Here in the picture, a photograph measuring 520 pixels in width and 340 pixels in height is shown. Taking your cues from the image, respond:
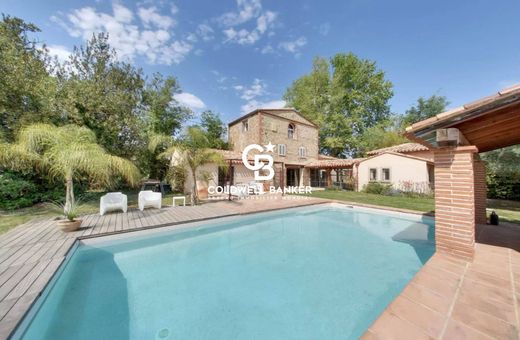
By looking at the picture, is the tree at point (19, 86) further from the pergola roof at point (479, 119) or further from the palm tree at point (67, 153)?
the pergola roof at point (479, 119)

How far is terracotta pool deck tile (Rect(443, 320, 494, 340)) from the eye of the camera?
7.16ft

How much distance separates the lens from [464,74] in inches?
689

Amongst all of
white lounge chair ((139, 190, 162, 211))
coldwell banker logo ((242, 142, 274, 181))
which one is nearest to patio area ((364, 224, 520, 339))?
white lounge chair ((139, 190, 162, 211))

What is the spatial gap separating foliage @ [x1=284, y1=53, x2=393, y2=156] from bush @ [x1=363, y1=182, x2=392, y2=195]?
13747 millimetres

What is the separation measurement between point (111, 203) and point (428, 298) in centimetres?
1201

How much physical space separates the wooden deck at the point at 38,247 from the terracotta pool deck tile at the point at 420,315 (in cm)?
513

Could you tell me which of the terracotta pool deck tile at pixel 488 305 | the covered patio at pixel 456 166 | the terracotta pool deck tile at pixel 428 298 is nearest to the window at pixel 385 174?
the covered patio at pixel 456 166

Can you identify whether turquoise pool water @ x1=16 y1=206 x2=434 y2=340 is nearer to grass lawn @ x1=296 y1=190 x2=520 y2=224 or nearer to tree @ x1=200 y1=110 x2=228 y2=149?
grass lawn @ x1=296 y1=190 x2=520 y2=224

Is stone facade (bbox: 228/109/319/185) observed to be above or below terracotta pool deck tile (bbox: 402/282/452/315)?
above

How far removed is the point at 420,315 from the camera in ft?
8.46

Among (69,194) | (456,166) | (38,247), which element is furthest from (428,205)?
(69,194)

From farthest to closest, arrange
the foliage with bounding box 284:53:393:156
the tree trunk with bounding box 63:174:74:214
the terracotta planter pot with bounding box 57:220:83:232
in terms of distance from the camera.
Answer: the foliage with bounding box 284:53:393:156 < the tree trunk with bounding box 63:174:74:214 < the terracotta planter pot with bounding box 57:220:83:232

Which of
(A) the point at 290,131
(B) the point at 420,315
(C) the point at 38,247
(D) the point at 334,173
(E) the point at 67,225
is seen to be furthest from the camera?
(D) the point at 334,173

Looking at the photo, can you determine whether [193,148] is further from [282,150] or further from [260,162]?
[282,150]
